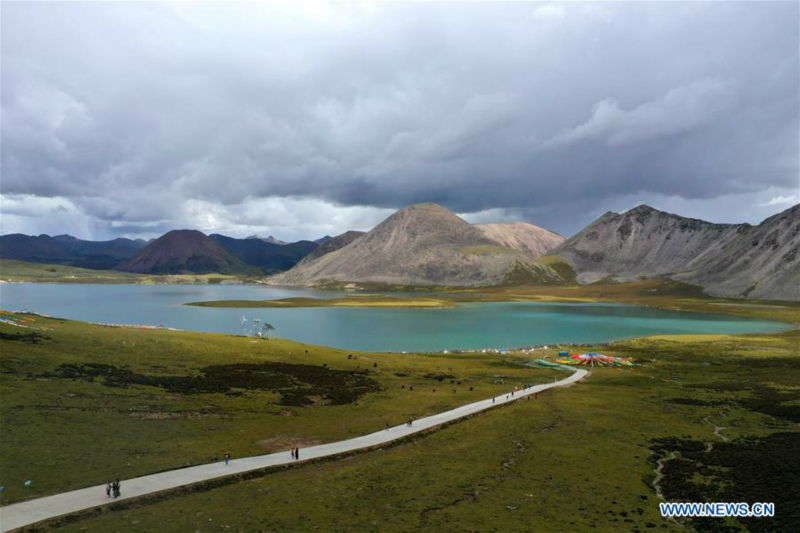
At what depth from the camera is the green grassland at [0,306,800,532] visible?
33.8m

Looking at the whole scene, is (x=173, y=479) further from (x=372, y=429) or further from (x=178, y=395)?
(x=178, y=395)

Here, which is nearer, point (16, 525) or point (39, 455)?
point (16, 525)

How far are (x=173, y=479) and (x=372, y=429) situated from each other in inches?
904

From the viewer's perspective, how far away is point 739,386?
8362 centimetres

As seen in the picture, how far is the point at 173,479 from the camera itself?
122 ft

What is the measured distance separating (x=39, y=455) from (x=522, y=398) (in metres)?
58.6

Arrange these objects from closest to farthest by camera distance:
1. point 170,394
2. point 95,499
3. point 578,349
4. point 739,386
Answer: point 95,499, point 170,394, point 739,386, point 578,349

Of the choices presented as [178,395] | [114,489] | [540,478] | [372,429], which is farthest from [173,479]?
[540,478]

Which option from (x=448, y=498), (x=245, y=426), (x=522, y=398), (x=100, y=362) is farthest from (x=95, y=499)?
(x=522, y=398)

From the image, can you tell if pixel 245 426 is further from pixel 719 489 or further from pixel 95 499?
pixel 719 489

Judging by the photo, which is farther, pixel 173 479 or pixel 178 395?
pixel 178 395

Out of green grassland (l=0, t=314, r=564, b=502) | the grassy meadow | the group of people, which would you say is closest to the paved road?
the group of people

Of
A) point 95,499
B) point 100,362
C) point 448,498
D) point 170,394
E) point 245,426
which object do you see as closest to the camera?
point 95,499

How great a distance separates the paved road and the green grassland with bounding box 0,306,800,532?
1.68m
